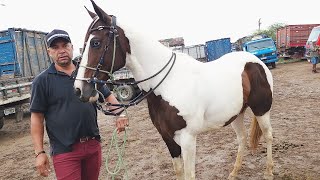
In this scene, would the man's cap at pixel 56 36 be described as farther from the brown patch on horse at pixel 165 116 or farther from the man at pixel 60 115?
the brown patch on horse at pixel 165 116

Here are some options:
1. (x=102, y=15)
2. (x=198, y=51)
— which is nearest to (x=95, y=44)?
(x=102, y=15)

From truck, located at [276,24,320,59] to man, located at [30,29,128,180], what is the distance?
2340cm

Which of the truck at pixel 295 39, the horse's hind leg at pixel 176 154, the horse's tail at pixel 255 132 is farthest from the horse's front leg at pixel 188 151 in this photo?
the truck at pixel 295 39

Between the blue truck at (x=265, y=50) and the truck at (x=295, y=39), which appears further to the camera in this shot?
the truck at (x=295, y=39)

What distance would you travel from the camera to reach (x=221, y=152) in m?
5.03

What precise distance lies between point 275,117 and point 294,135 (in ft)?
4.88

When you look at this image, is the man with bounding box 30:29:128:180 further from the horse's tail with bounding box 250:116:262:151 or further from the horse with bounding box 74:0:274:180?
the horse's tail with bounding box 250:116:262:151

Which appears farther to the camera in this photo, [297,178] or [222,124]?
[297,178]

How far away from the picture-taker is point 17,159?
613 cm

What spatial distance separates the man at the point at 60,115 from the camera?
97.5 inches

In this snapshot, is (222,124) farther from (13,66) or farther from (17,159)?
(13,66)

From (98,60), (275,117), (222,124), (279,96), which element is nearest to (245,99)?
(222,124)

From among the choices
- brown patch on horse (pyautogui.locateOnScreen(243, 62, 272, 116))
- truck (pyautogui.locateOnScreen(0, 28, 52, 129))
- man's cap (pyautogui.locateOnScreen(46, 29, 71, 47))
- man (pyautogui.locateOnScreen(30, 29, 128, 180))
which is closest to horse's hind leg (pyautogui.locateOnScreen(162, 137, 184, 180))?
man (pyautogui.locateOnScreen(30, 29, 128, 180))

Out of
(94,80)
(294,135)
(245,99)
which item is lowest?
(294,135)
